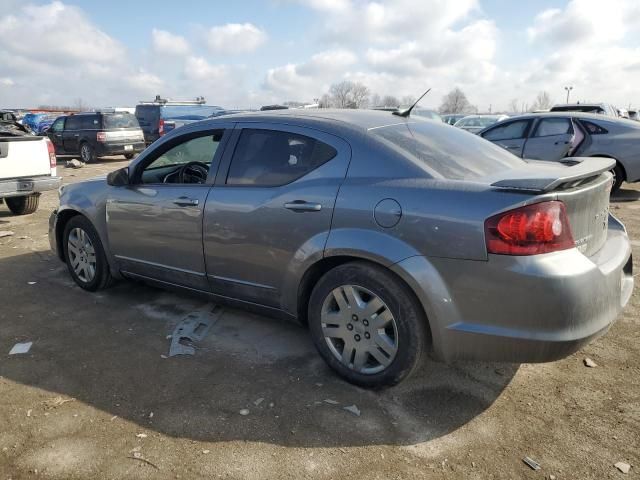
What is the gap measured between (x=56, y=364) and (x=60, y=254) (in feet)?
6.11

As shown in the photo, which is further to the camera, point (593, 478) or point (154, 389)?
point (154, 389)

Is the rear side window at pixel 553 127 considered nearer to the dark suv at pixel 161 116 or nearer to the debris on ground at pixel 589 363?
the debris on ground at pixel 589 363

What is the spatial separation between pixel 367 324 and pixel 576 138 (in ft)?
25.7

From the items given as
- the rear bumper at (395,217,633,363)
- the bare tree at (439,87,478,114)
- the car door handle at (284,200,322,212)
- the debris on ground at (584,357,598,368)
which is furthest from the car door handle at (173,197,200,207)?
the bare tree at (439,87,478,114)

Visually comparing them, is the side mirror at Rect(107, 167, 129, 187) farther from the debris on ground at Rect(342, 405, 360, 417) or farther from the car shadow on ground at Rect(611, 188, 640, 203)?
the car shadow on ground at Rect(611, 188, 640, 203)

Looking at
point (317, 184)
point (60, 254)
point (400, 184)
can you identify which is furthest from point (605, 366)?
point (60, 254)

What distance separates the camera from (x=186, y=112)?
1980 centimetres

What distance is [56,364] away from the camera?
Result: 3418mm

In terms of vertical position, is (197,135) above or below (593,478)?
above

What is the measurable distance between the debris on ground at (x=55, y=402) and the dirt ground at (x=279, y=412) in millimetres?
10

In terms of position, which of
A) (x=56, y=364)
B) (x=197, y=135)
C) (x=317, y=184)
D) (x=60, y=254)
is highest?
(x=197, y=135)

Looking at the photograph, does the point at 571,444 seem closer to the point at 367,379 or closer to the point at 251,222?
the point at 367,379

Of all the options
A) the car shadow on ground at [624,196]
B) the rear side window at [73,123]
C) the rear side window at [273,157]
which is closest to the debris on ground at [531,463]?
the rear side window at [273,157]

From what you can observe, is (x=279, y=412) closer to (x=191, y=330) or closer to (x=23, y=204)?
(x=191, y=330)
